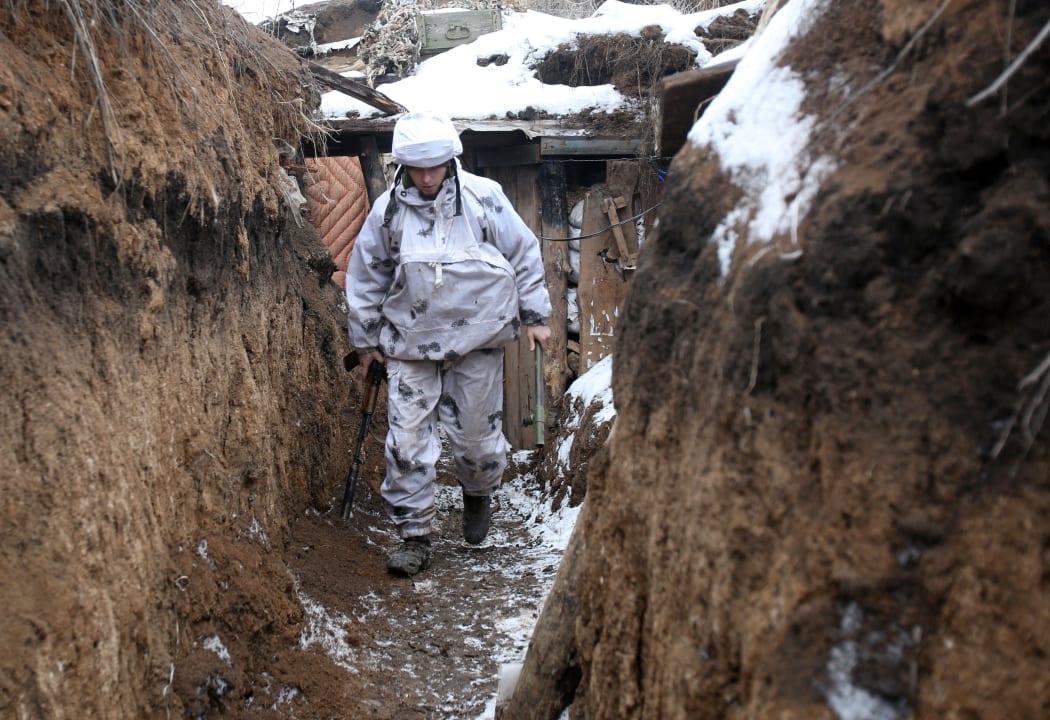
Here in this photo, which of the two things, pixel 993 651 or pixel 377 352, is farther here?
pixel 377 352

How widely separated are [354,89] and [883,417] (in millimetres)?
5948

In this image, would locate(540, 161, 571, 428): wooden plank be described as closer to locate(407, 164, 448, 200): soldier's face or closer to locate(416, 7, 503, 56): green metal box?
locate(416, 7, 503, 56): green metal box

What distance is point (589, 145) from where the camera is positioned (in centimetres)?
761

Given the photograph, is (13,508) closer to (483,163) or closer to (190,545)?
(190,545)

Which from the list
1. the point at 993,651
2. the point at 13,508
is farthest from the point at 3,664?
the point at 993,651

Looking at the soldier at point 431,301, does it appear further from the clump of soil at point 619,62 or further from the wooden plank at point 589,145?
the clump of soil at point 619,62

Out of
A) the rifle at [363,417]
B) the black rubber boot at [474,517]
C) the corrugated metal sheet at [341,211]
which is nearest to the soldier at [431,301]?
the rifle at [363,417]

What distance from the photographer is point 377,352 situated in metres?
4.96

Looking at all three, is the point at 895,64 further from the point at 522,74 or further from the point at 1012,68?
the point at 522,74

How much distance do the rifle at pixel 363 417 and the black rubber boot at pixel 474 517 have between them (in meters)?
0.64

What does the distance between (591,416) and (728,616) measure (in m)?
4.70

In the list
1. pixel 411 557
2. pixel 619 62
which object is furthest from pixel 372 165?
pixel 411 557

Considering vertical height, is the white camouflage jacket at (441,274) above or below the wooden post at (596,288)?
above

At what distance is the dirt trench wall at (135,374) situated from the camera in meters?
2.23
